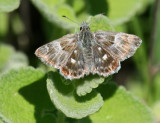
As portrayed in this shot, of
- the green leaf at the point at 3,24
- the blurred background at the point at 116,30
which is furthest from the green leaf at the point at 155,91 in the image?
the green leaf at the point at 3,24

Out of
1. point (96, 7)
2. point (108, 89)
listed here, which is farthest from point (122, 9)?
point (108, 89)

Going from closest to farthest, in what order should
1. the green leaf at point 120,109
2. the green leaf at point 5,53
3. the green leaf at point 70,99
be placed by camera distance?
the green leaf at point 70,99
the green leaf at point 120,109
the green leaf at point 5,53

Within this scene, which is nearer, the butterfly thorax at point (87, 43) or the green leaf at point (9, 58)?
the butterfly thorax at point (87, 43)

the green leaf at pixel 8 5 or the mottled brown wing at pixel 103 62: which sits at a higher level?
the green leaf at pixel 8 5

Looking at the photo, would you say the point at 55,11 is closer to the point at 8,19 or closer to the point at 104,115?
the point at 104,115

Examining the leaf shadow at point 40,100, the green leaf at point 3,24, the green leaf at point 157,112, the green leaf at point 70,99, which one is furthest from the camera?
the green leaf at point 3,24

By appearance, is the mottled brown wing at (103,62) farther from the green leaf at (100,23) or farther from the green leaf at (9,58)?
the green leaf at (9,58)

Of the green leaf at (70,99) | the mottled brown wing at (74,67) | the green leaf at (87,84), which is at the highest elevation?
the mottled brown wing at (74,67)
